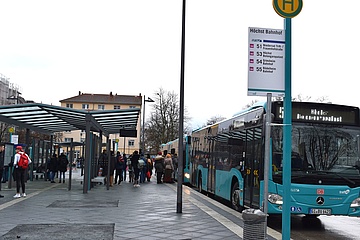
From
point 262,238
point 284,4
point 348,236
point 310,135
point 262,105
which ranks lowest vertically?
point 348,236

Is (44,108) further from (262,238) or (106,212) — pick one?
(262,238)

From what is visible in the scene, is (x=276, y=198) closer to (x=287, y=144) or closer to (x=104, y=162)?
(x=287, y=144)

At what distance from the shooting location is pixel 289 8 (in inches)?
245

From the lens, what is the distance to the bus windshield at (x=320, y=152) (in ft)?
33.4

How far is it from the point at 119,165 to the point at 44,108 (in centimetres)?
823

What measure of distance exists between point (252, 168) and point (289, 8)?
5.91m

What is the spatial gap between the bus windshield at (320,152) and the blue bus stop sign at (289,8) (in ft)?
14.4

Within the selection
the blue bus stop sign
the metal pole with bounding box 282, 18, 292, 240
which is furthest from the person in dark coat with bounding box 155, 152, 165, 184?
the blue bus stop sign

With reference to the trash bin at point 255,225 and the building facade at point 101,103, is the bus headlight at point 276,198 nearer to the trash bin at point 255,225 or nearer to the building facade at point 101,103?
the trash bin at point 255,225

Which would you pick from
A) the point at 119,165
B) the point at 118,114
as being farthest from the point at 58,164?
the point at 118,114

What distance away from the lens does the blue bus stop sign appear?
6.21m

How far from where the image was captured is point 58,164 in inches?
910

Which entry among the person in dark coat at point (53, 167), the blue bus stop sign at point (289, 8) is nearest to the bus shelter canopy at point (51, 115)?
the person in dark coat at point (53, 167)

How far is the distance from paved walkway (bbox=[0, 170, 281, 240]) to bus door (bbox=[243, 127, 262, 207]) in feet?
2.00
